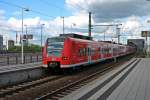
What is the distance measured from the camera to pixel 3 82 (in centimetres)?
2005

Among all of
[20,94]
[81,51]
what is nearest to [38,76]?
[81,51]

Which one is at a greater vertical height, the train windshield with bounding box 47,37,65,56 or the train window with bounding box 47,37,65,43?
the train window with bounding box 47,37,65,43

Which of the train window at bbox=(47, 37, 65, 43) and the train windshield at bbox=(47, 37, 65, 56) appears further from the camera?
the train window at bbox=(47, 37, 65, 43)

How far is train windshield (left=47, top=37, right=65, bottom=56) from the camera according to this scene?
26.2 meters

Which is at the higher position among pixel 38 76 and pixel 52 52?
pixel 52 52

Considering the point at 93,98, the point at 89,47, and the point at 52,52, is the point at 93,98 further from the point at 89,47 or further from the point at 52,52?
the point at 89,47

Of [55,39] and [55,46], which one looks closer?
[55,46]

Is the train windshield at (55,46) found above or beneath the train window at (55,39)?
beneath

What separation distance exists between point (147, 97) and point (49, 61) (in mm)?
13218

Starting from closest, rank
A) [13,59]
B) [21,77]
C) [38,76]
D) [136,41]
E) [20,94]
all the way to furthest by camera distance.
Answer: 1. [20,94]
2. [21,77]
3. [38,76]
4. [13,59]
5. [136,41]

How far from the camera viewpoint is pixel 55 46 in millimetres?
26422

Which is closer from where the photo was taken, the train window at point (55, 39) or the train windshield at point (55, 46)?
the train windshield at point (55, 46)

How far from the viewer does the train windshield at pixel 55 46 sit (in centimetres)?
2622

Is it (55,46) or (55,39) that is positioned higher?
(55,39)
